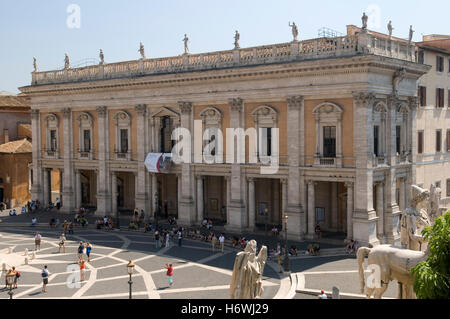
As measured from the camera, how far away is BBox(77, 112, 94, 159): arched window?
4984cm

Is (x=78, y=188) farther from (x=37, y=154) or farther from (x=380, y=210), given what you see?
(x=380, y=210)

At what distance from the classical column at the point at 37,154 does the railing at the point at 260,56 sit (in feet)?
19.2

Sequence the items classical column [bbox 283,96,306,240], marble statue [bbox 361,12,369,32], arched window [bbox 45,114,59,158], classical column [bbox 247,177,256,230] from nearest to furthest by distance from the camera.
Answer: marble statue [bbox 361,12,369,32], classical column [bbox 283,96,306,240], classical column [bbox 247,177,256,230], arched window [bbox 45,114,59,158]

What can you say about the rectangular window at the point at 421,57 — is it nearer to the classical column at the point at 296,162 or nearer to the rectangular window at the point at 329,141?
the rectangular window at the point at 329,141

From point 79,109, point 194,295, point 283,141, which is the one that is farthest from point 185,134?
point 194,295

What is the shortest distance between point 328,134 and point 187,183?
12494 mm

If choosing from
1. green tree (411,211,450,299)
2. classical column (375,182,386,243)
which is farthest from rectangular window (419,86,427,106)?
green tree (411,211,450,299)

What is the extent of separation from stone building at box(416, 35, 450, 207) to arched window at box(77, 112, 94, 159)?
28.4 metres

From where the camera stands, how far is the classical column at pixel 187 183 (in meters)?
A: 43.1

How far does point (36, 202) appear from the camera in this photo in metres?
53.8

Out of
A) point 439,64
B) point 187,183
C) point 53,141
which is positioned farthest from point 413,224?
point 53,141

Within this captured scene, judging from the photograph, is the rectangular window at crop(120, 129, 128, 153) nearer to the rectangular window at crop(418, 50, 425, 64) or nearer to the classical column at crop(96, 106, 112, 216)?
the classical column at crop(96, 106, 112, 216)

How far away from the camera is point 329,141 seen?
36844 millimetres
